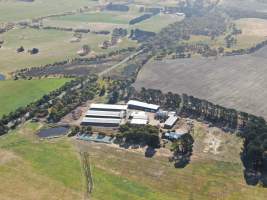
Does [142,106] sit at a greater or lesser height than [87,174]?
greater

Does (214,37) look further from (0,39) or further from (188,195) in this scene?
(188,195)

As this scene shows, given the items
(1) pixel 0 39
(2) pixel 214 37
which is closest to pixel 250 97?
(2) pixel 214 37

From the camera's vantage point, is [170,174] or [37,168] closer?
[170,174]

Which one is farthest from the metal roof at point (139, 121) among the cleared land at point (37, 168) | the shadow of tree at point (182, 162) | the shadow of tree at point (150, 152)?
the cleared land at point (37, 168)

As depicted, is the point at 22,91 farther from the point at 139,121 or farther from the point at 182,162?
the point at 182,162

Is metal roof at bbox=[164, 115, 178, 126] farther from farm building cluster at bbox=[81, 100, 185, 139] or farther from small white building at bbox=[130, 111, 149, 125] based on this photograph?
small white building at bbox=[130, 111, 149, 125]

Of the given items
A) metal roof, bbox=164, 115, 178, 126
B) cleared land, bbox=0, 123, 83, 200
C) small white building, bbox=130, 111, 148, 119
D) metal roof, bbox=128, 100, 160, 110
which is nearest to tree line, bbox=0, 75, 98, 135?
cleared land, bbox=0, 123, 83, 200

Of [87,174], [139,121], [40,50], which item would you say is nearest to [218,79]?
[139,121]

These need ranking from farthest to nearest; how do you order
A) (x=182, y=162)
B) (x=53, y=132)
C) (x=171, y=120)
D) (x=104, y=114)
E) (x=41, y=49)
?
(x=41, y=49), (x=104, y=114), (x=171, y=120), (x=53, y=132), (x=182, y=162)
